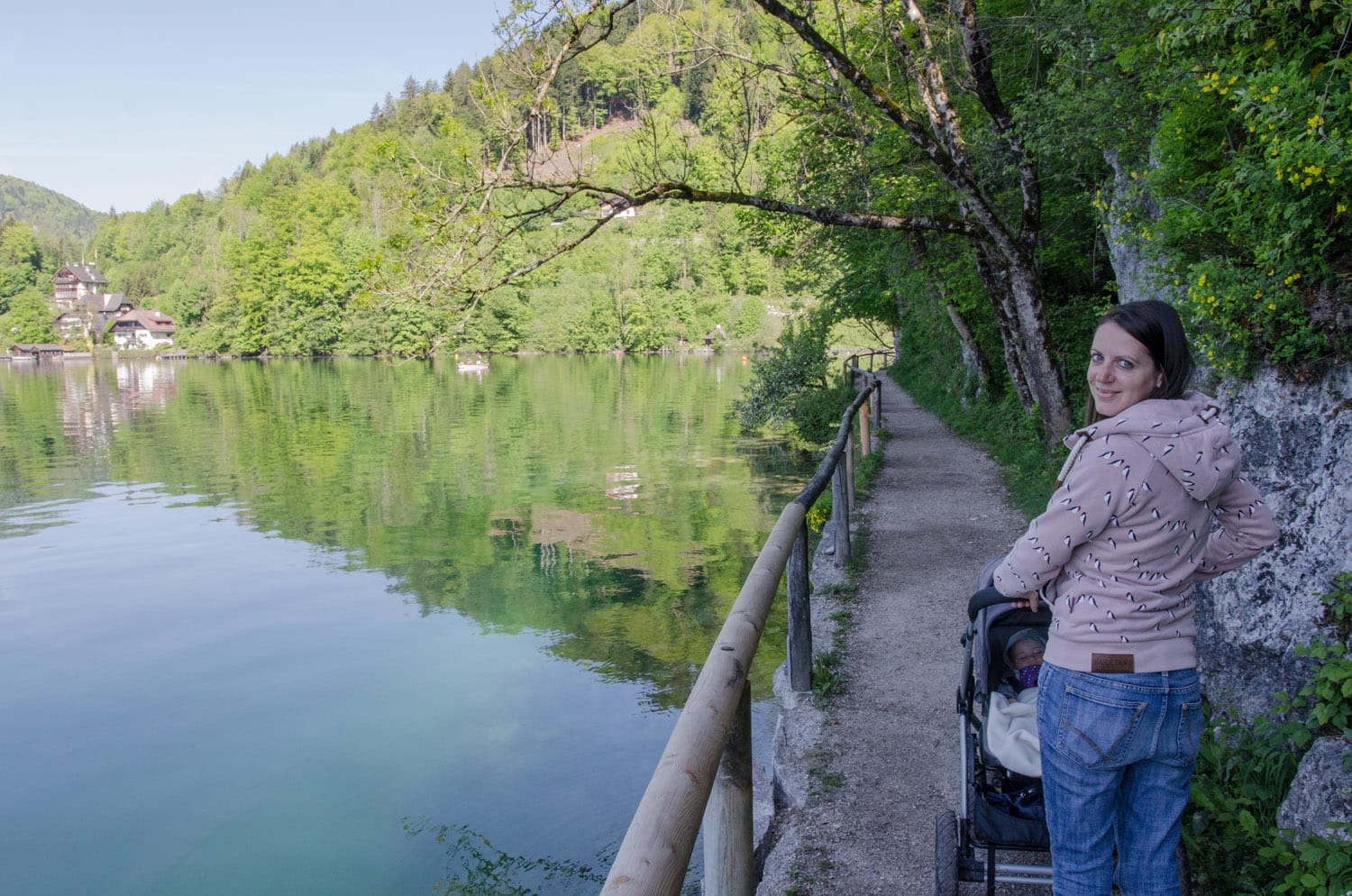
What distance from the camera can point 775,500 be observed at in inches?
703

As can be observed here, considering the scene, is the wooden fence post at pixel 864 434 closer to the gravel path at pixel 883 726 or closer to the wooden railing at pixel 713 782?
the gravel path at pixel 883 726

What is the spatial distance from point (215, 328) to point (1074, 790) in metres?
113

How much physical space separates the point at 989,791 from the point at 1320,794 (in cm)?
98

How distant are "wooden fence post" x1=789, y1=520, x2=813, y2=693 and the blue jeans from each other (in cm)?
241

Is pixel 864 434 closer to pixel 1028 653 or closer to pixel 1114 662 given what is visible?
pixel 1028 653

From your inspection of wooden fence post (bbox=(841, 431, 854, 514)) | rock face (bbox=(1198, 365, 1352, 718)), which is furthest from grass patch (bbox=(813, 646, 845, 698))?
wooden fence post (bbox=(841, 431, 854, 514))

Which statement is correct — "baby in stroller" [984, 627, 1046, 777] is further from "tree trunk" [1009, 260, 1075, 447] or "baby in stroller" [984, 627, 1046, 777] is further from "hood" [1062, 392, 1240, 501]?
"tree trunk" [1009, 260, 1075, 447]

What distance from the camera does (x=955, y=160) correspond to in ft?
28.4

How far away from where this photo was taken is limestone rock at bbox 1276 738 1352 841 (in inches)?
112

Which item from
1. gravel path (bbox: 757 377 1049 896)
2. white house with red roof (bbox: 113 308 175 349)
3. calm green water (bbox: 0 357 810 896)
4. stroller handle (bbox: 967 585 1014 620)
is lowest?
calm green water (bbox: 0 357 810 896)

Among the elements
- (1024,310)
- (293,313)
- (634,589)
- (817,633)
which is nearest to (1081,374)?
(1024,310)

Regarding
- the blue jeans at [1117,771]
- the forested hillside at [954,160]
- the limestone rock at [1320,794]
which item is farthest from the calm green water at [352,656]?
the blue jeans at [1117,771]

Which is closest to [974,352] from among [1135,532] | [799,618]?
[799,618]

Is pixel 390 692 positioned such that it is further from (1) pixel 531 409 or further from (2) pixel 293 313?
(2) pixel 293 313
